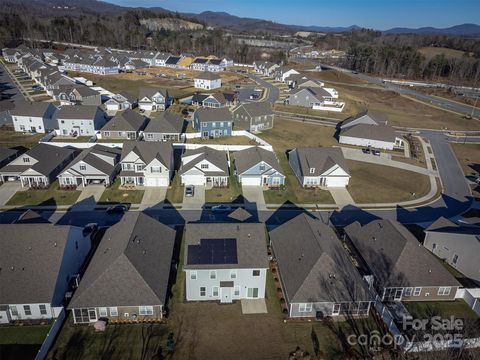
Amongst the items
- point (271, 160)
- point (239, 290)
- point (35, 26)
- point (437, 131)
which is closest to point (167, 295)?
point (239, 290)

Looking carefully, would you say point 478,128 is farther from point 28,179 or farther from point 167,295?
point 28,179

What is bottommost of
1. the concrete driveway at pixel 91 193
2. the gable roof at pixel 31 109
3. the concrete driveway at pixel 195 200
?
the concrete driveway at pixel 91 193

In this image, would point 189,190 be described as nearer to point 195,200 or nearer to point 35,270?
point 195,200

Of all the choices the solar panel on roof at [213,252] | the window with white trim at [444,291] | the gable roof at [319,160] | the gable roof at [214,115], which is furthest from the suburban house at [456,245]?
the gable roof at [214,115]

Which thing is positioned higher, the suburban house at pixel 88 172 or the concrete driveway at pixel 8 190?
the suburban house at pixel 88 172

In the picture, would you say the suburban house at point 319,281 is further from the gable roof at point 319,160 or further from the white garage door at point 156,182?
the white garage door at point 156,182

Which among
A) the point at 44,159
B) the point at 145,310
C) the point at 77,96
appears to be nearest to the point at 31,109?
the point at 77,96
